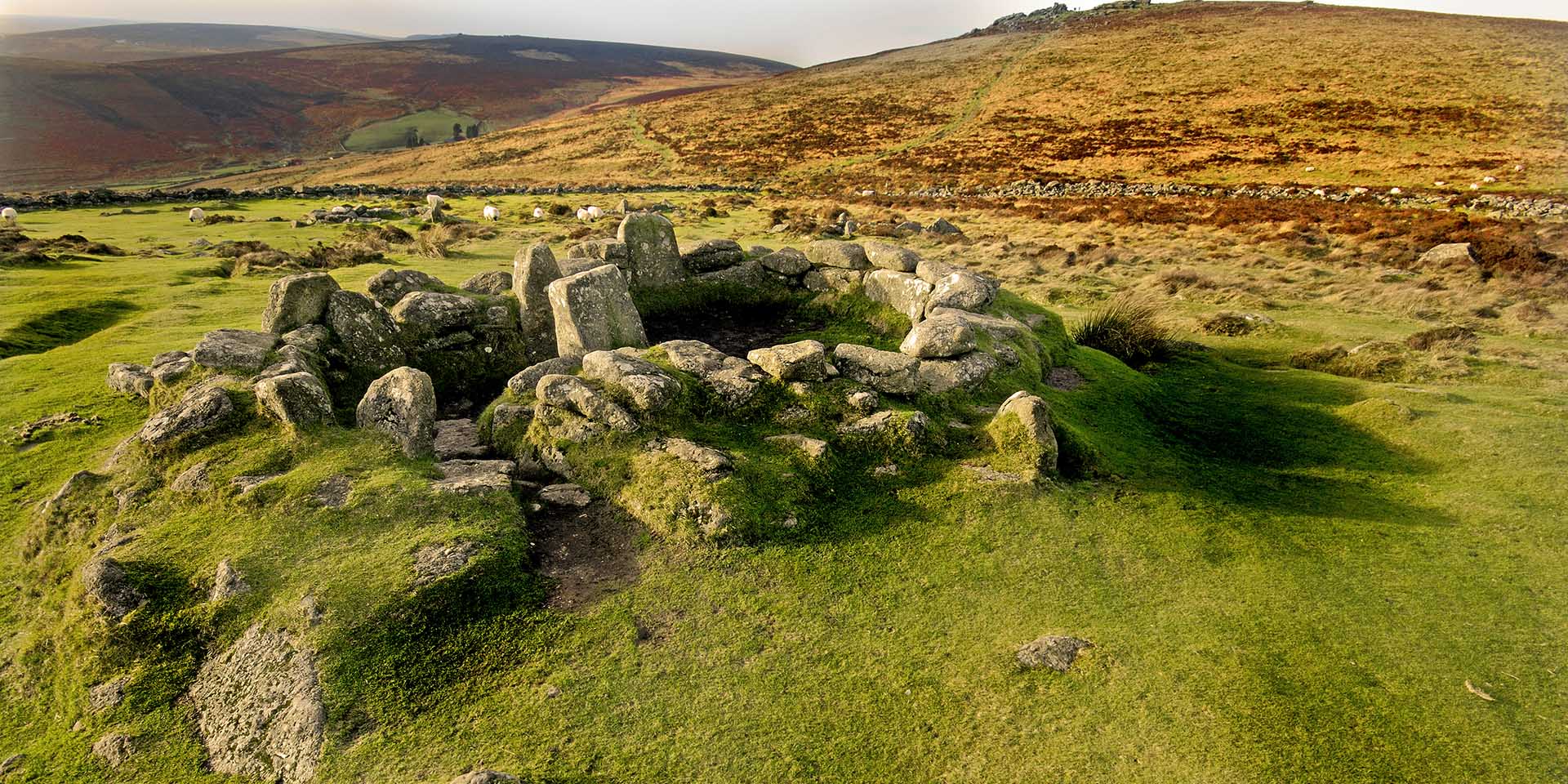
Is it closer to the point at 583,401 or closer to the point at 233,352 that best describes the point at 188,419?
the point at 233,352

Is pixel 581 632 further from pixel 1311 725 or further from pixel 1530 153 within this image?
pixel 1530 153

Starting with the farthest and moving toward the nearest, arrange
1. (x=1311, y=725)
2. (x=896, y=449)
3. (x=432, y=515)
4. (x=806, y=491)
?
(x=896, y=449) → (x=806, y=491) → (x=432, y=515) → (x=1311, y=725)

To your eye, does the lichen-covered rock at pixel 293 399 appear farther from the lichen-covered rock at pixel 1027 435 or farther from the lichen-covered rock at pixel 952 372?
the lichen-covered rock at pixel 1027 435

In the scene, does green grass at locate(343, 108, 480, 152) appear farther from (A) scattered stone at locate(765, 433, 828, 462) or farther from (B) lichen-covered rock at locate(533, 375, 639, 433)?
(A) scattered stone at locate(765, 433, 828, 462)

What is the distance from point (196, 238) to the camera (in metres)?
24.5

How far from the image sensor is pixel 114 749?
16.1 ft

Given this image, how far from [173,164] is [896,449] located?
111834mm

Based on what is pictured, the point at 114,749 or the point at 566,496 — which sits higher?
the point at 566,496

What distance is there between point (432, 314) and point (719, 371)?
5.37 metres

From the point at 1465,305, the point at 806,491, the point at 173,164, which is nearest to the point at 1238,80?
the point at 1465,305

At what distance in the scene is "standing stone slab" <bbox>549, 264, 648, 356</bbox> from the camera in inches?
428

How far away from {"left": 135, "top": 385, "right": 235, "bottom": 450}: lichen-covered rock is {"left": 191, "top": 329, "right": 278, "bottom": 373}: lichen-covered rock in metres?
0.97

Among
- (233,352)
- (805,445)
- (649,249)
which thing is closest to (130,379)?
(233,352)

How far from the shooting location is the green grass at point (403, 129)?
10212cm
